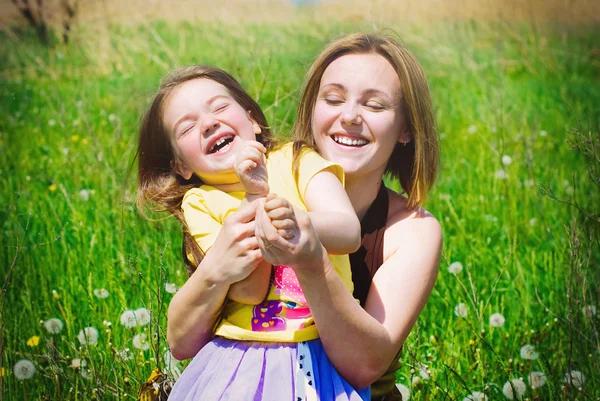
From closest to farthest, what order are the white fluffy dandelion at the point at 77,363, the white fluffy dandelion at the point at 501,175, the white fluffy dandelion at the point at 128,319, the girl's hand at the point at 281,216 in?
1. the girl's hand at the point at 281,216
2. the white fluffy dandelion at the point at 77,363
3. the white fluffy dandelion at the point at 128,319
4. the white fluffy dandelion at the point at 501,175

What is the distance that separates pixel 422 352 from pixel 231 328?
116 cm

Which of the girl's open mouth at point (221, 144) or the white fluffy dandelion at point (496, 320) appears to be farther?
the white fluffy dandelion at point (496, 320)

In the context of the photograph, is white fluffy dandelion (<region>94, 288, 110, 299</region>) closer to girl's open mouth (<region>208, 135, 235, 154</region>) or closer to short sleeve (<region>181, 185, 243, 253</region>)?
short sleeve (<region>181, 185, 243, 253</region>)

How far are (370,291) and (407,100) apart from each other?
0.49 m

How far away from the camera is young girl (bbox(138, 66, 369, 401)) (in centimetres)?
151

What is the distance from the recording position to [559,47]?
23.3 ft

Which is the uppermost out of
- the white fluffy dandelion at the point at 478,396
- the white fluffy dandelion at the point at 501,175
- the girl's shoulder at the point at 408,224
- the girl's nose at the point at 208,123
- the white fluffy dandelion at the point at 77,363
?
the girl's nose at the point at 208,123

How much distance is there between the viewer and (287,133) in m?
2.36

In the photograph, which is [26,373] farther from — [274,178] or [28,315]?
[274,178]

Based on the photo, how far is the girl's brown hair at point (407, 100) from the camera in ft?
6.12

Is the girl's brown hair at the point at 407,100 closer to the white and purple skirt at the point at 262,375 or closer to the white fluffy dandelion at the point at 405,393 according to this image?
the white and purple skirt at the point at 262,375

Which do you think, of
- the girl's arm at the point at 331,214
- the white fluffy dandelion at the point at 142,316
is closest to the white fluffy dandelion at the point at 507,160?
the white fluffy dandelion at the point at 142,316

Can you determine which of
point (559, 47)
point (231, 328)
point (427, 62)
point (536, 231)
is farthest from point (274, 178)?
point (559, 47)

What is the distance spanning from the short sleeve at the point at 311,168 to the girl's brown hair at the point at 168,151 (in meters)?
0.19
